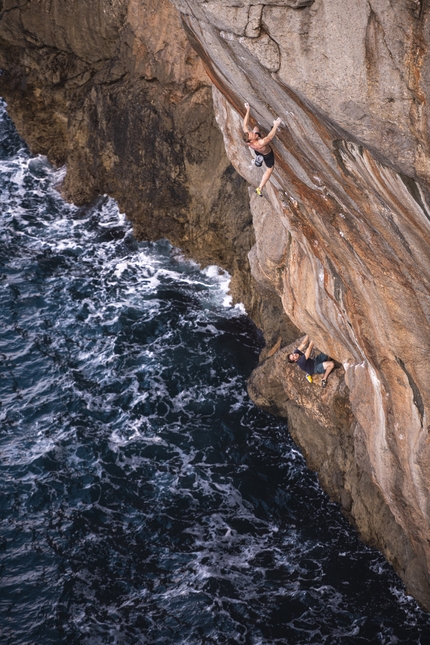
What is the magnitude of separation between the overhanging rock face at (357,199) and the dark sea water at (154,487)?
181cm

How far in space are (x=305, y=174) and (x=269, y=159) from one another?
1167mm

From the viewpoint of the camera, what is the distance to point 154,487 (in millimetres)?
16797

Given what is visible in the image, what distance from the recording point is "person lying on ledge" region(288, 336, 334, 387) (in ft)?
52.3

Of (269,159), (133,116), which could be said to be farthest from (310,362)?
(133,116)

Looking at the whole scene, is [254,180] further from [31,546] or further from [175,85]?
[31,546]

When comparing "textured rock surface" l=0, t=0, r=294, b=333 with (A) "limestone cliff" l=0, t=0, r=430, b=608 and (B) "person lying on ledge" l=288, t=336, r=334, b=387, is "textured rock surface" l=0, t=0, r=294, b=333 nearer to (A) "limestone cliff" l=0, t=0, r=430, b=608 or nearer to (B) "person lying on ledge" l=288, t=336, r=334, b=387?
(A) "limestone cliff" l=0, t=0, r=430, b=608

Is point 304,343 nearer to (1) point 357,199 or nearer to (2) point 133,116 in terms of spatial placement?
(1) point 357,199

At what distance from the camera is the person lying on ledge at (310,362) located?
1595 cm

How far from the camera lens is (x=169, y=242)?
25.3 meters

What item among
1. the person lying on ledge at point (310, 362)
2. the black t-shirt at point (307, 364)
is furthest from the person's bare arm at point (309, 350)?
the black t-shirt at point (307, 364)

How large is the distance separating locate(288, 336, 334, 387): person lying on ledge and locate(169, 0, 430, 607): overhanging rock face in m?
0.79

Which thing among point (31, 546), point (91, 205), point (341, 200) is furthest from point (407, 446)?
point (91, 205)

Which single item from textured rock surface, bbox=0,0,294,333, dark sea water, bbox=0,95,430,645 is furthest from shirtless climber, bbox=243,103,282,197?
dark sea water, bbox=0,95,430,645

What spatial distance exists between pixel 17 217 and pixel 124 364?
10.1 metres
